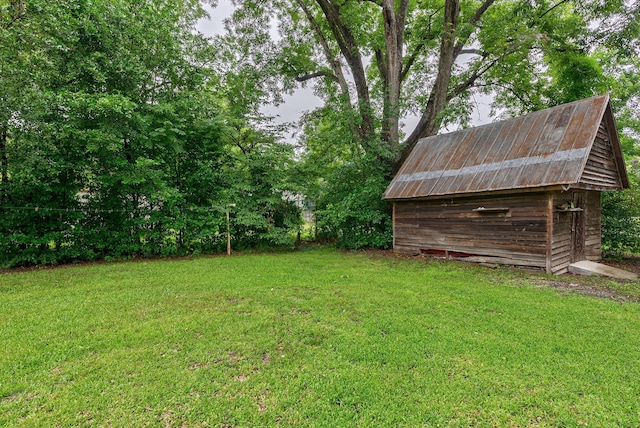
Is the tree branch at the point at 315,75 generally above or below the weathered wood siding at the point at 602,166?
above

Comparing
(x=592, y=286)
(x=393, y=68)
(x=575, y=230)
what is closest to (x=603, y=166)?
(x=575, y=230)

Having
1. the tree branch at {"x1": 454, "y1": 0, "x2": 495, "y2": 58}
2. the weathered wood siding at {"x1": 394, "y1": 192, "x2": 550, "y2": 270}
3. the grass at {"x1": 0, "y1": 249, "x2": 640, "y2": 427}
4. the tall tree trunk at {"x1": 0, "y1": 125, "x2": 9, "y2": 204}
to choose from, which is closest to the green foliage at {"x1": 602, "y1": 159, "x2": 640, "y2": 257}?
the weathered wood siding at {"x1": 394, "y1": 192, "x2": 550, "y2": 270}

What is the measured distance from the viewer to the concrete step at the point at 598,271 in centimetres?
644

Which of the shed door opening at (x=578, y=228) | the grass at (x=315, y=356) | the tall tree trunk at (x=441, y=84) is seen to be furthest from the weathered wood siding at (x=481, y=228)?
the tall tree trunk at (x=441, y=84)

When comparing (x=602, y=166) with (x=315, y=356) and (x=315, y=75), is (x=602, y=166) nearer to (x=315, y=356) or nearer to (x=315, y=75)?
(x=315, y=356)

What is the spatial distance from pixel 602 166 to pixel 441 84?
18.8ft

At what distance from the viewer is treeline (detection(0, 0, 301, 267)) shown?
6531 millimetres

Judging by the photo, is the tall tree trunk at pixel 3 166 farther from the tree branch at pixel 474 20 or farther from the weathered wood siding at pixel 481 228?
the tree branch at pixel 474 20

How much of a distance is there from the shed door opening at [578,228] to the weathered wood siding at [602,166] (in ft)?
1.48

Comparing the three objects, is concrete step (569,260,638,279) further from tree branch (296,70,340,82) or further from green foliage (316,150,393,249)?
tree branch (296,70,340,82)

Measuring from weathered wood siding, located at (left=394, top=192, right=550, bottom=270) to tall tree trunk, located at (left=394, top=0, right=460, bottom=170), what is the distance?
3275mm

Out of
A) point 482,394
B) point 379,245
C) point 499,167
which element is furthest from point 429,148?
point 482,394

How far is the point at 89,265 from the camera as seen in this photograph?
7762 millimetres

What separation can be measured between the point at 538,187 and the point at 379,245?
5112mm
